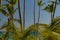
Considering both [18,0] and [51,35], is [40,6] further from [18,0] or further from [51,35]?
[51,35]

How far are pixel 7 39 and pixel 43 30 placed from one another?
2.30 m

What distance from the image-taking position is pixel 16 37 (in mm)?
6906

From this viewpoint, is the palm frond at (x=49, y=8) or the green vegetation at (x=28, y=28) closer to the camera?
the green vegetation at (x=28, y=28)

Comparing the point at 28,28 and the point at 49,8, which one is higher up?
the point at 49,8

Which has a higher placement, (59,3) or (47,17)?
(59,3)

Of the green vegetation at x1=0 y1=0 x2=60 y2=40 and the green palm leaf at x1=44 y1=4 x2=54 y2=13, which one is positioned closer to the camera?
the green vegetation at x1=0 y1=0 x2=60 y2=40

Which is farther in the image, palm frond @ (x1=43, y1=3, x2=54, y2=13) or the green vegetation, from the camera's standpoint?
palm frond @ (x1=43, y1=3, x2=54, y2=13)

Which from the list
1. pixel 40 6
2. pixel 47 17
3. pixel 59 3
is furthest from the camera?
pixel 40 6

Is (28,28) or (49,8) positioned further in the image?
(49,8)

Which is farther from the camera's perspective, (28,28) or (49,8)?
(49,8)

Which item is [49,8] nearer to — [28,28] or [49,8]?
[49,8]

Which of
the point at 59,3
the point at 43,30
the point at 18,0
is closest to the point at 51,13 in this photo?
the point at 59,3

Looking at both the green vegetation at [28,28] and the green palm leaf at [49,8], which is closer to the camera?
the green vegetation at [28,28]

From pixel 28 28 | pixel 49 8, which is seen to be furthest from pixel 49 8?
pixel 28 28
